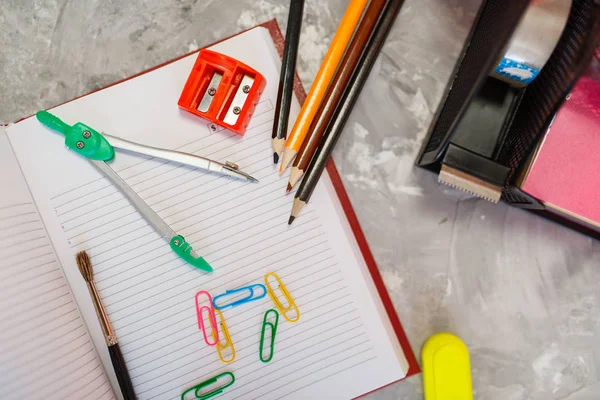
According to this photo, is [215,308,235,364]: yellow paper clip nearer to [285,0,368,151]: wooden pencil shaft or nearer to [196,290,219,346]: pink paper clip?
[196,290,219,346]: pink paper clip

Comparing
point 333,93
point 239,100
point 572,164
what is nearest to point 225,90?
point 239,100

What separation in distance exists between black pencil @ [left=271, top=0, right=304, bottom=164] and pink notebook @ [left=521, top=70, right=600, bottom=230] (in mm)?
264

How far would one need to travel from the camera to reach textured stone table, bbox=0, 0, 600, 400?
1.69 ft

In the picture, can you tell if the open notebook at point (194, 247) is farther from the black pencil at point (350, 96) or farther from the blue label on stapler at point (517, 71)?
the blue label on stapler at point (517, 71)

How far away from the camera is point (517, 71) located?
1.45 ft

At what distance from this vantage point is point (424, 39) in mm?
533

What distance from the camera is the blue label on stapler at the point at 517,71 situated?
0.43 metres

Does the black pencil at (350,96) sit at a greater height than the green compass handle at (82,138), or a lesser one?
greater

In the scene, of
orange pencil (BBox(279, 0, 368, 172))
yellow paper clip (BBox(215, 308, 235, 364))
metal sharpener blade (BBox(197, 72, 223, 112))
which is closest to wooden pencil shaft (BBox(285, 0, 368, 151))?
orange pencil (BBox(279, 0, 368, 172))

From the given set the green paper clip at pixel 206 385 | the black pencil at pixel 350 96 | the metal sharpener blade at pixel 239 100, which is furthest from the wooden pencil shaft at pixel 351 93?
the green paper clip at pixel 206 385

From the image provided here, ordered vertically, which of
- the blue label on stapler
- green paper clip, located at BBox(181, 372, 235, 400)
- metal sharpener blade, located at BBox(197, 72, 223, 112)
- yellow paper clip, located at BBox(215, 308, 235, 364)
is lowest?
green paper clip, located at BBox(181, 372, 235, 400)

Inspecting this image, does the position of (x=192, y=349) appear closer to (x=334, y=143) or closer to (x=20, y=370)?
(x=20, y=370)

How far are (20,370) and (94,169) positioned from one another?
0.75 feet

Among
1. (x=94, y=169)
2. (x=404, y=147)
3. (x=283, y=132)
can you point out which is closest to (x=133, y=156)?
(x=94, y=169)
